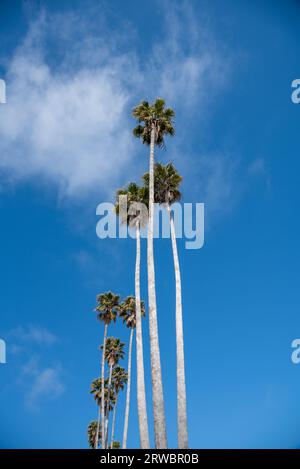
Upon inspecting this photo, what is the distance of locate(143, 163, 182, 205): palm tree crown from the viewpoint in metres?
29.4

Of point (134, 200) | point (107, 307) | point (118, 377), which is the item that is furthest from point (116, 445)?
point (134, 200)

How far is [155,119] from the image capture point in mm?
29062

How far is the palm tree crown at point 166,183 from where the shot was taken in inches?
1157

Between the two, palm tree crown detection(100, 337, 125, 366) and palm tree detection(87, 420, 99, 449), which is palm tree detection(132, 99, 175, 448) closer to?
palm tree crown detection(100, 337, 125, 366)

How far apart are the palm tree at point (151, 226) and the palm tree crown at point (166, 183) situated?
203cm

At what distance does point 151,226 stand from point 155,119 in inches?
392

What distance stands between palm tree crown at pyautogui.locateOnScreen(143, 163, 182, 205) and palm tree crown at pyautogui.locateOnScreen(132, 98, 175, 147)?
2207 mm

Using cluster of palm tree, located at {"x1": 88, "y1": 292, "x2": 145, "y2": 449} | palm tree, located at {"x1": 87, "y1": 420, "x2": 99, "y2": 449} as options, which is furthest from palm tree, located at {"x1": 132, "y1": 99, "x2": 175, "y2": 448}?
palm tree, located at {"x1": 87, "y1": 420, "x2": 99, "y2": 449}

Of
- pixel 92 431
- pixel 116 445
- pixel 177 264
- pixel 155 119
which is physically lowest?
pixel 116 445

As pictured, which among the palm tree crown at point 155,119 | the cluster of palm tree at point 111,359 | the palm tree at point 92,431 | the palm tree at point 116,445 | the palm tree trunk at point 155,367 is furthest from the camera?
the palm tree at point 116,445

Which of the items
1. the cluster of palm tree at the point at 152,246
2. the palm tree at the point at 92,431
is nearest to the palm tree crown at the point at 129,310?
the cluster of palm tree at the point at 152,246

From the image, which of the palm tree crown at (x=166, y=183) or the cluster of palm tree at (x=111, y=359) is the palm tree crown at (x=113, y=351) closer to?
the cluster of palm tree at (x=111, y=359)

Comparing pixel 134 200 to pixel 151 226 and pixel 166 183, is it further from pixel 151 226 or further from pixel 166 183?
pixel 151 226
